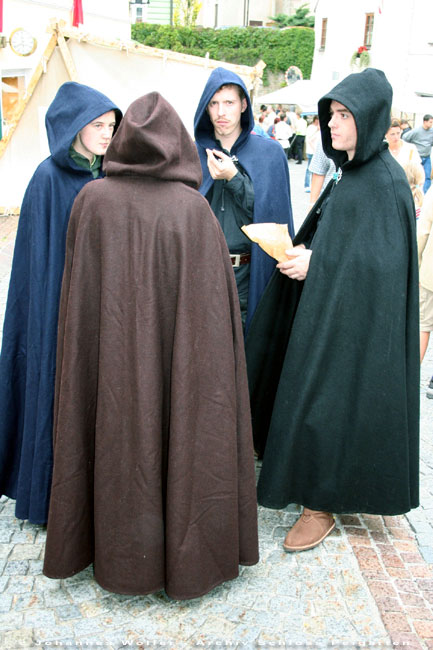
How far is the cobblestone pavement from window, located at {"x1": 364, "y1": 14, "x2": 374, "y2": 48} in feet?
105

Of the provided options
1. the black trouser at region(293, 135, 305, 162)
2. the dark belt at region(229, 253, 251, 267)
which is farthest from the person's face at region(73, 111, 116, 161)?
the black trouser at region(293, 135, 305, 162)

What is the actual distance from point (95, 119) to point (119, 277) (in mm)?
956

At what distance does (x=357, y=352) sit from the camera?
2.96 m

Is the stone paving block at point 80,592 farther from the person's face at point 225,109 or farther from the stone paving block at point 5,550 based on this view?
the person's face at point 225,109

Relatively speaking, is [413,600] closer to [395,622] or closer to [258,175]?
[395,622]

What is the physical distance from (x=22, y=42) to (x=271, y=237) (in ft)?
30.3

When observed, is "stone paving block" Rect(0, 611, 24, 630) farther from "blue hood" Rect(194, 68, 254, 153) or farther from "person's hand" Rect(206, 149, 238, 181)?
"blue hood" Rect(194, 68, 254, 153)

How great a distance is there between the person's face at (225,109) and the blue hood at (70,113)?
0.73 metres

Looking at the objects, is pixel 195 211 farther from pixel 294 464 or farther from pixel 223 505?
pixel 294 464

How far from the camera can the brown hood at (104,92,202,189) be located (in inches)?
92.9

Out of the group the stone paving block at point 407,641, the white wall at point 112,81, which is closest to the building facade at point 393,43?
the white wall at point 112,81

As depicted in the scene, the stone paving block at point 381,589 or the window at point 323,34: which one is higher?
the window at point 323,34

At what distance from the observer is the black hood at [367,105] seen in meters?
2.79

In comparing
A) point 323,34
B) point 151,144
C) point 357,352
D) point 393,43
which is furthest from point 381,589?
point 323,34
